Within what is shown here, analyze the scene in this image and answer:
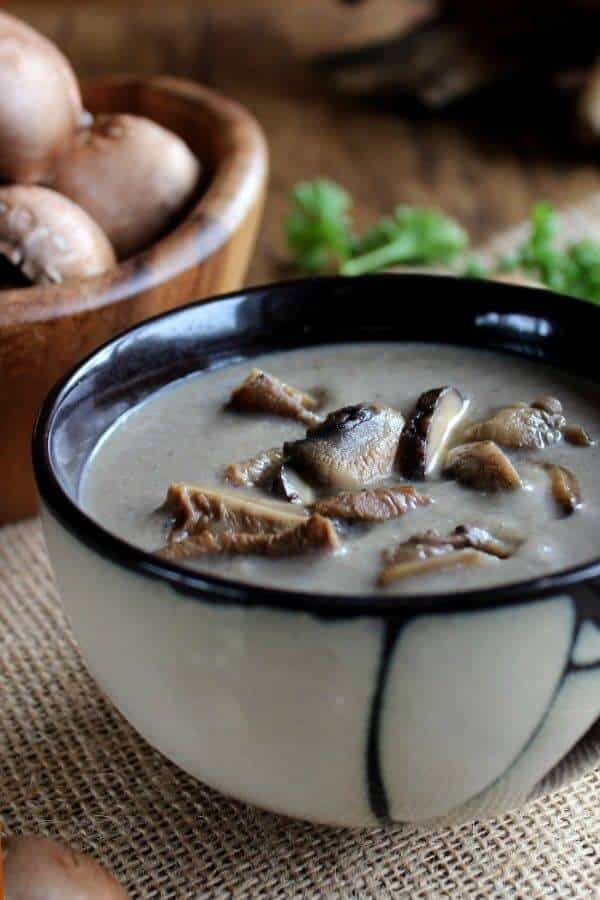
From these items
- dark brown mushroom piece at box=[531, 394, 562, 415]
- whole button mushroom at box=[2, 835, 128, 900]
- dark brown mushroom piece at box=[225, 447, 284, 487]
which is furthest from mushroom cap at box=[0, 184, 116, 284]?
whole button mushroom at box=[2, 835, 128, 900]

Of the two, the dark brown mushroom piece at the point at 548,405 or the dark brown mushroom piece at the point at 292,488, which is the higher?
the dark brown mushroom piece at the point at 548,405

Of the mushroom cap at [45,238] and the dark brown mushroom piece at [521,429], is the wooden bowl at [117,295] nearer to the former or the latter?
the mushroom cap at [45,238]

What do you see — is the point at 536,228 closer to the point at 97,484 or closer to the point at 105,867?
the point at 97,484

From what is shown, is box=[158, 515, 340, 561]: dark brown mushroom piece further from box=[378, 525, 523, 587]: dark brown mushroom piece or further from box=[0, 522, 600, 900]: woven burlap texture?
box=[0, 522, 600, 900]: woven burlap texture

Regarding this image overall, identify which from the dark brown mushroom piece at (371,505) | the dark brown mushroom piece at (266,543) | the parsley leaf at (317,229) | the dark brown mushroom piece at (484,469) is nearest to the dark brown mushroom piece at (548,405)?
the dark brown mushroom piece at (484,469)

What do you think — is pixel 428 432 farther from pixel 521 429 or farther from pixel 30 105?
pixel 30 105

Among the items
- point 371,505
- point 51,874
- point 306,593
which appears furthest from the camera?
point 371,505

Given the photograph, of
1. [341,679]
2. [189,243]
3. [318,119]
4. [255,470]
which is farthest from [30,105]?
[318,119]
